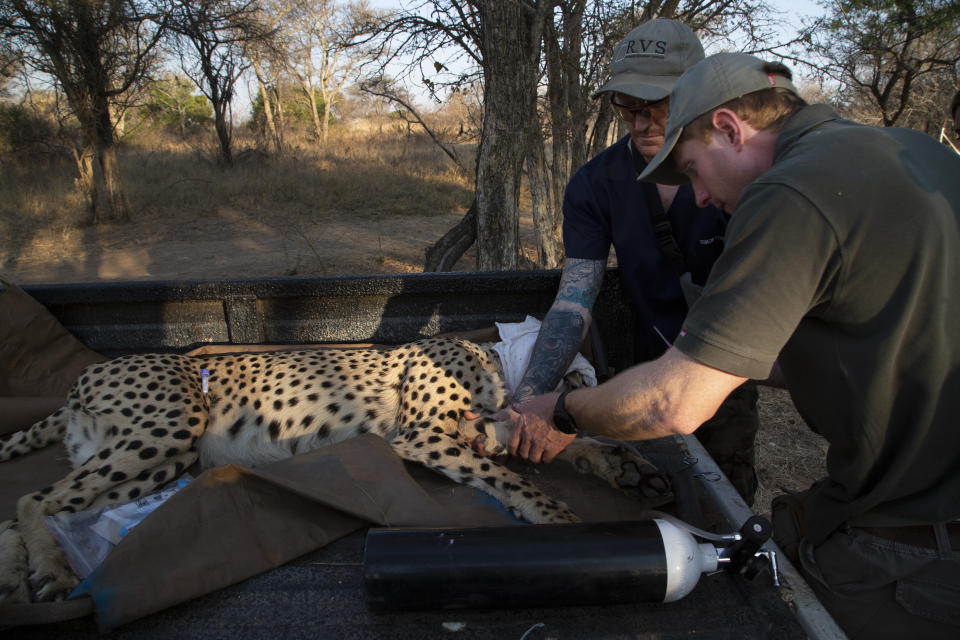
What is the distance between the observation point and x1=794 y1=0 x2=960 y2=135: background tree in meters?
11.7

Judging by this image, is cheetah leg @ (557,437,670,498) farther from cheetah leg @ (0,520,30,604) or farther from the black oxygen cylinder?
cheetah leg @ (0,520,30,604)

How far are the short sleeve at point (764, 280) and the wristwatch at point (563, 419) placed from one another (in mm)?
676

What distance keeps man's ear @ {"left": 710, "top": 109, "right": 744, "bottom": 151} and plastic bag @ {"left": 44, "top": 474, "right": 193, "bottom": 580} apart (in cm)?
210

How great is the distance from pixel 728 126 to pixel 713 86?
114 mm

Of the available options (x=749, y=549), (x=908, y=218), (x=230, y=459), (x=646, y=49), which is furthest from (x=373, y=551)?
(x=646, y=49)

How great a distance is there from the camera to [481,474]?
8.61ft

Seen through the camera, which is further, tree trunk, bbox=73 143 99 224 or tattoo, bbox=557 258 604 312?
tree trunk, bbox=73 143 99 224

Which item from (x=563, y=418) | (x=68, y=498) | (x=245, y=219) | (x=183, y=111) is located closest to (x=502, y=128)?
(x=563, y=418)

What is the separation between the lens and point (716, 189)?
1825 millimetres

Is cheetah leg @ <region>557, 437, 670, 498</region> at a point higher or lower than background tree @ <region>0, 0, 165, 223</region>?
lower

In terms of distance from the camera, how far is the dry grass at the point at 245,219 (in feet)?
34.2

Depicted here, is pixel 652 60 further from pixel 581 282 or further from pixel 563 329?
pixel 563 329

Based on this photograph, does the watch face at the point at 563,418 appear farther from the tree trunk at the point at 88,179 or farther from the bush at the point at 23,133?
the bush at the point at 23,133

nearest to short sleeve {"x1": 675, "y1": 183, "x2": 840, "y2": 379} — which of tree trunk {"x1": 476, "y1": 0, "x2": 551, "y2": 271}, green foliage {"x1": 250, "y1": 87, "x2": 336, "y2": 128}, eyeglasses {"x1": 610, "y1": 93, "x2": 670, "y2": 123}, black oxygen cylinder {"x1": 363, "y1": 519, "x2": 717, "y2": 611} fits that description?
black oxygen cylinder {"x1": 363, "y1": 519, "x2": 717, "y2": 611}
